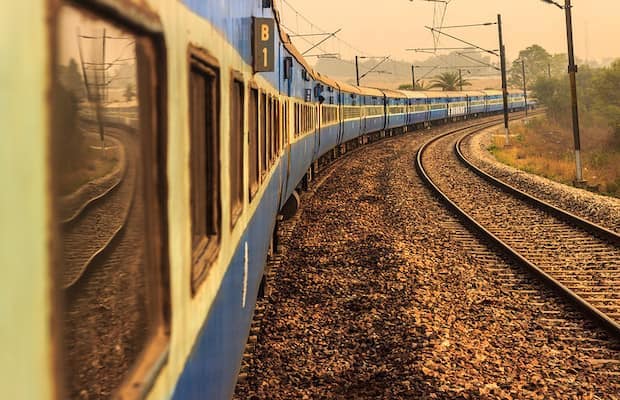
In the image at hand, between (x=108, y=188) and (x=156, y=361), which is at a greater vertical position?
(x=108, y=188)

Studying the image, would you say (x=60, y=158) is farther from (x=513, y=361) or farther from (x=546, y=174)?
(x=546, y=174)

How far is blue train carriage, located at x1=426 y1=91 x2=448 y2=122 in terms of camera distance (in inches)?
1890

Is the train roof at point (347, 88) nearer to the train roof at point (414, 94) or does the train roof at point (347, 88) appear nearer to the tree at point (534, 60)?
the train roof at point (414, 94)

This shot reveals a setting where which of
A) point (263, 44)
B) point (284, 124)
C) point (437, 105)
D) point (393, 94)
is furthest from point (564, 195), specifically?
point (437, 105)

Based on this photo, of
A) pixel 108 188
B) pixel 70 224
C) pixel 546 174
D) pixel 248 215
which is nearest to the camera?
pixel 70 224

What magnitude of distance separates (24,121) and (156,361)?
32.7 inches

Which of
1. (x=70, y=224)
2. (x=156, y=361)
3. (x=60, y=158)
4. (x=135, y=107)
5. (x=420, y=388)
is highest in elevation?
(x=135, y=107)

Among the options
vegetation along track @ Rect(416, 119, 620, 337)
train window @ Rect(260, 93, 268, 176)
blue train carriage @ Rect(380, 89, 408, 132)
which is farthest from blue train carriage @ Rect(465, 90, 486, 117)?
train window @ Rect(260, 93, 268, 176)

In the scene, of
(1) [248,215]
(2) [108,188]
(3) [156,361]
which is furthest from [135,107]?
(1) [248,215]

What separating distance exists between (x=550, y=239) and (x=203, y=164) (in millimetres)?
9101

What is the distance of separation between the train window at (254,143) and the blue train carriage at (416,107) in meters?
37.1

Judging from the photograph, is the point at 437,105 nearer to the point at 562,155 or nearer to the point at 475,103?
the point at 475,103

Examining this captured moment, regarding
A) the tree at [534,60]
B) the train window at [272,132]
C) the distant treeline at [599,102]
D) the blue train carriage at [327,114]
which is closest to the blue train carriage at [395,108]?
the distant treeline at [599,102]

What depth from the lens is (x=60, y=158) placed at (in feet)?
3.41
